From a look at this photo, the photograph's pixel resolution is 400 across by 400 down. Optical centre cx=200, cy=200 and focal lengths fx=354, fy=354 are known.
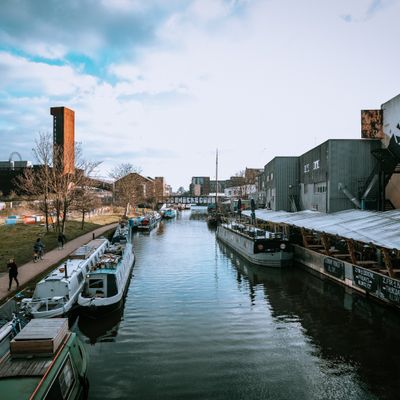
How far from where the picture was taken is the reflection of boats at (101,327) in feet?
57.1

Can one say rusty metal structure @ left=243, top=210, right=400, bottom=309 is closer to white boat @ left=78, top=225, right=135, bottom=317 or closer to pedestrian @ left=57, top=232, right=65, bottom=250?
white boat @ left=78, top=225, right=135, bottom=317

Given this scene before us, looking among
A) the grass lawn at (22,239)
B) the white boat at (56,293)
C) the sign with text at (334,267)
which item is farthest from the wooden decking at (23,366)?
the sign with text at (334,267)

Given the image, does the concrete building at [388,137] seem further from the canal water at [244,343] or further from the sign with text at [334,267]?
the canal water at [244,343]

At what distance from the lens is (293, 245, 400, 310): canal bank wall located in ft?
65.6

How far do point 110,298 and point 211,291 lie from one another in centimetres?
836

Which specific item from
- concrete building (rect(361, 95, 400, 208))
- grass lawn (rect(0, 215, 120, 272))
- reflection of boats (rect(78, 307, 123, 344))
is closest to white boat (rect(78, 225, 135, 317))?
reflection of boats (rect(78, 307, 123, 344))

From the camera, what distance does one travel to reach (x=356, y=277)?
24000 millimetres

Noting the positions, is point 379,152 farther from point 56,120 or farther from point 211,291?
point 56,120

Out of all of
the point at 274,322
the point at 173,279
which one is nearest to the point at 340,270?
the point at 274,322

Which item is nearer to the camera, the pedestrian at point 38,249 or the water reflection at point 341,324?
the water reflection at point 341,324

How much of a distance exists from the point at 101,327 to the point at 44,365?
916cm

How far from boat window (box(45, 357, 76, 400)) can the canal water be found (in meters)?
1.83

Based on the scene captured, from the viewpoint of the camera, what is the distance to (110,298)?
20.0 m

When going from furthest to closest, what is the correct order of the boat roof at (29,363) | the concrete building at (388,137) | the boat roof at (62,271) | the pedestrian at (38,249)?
1. the concrete building at (388,137)
2. the pedestrian at (38,249)
3. the boat roof at (62,271)
4. the boat roof at (29,363)
